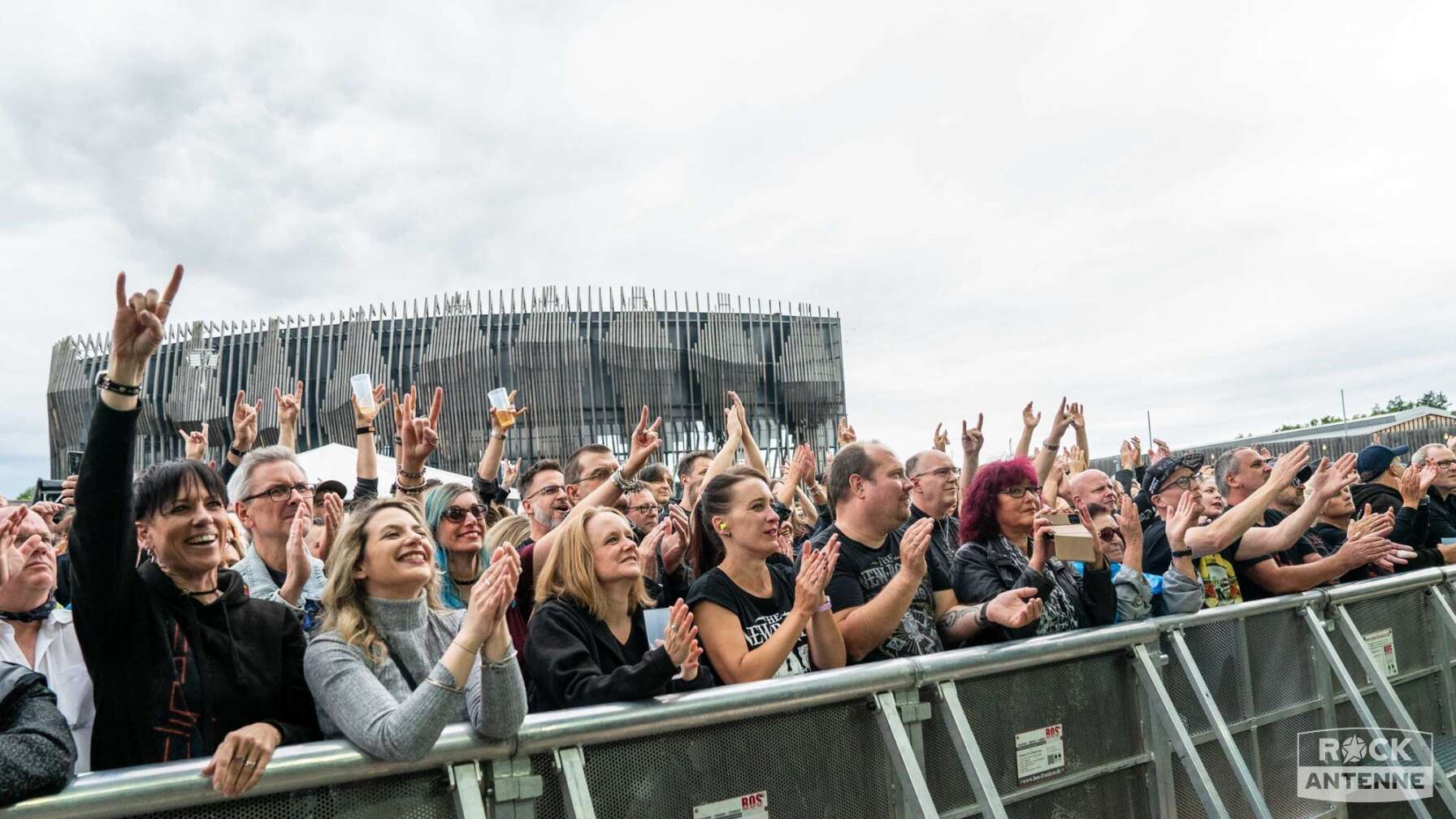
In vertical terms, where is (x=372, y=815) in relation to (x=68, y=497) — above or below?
below

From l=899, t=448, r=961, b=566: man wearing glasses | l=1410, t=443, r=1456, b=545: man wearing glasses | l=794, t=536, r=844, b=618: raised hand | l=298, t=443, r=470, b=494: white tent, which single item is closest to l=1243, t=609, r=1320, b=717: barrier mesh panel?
l=899, t=448, r=961, b=566: man wearing glasses

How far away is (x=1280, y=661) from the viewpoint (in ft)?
14.5

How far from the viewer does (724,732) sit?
2.78 meters

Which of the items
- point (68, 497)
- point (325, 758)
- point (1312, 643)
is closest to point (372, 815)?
point (325, 758)

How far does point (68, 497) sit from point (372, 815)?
351 cm

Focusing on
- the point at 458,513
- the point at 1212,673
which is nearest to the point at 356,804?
the point at 458,513

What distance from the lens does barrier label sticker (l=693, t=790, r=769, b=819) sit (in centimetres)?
270

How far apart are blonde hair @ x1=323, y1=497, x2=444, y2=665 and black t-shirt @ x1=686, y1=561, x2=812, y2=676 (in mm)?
824

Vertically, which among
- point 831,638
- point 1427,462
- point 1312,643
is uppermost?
point 1427,462

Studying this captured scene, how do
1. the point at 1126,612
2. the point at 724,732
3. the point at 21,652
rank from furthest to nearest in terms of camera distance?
the point at 1126,612
the point at 724,732
the point at 21,652

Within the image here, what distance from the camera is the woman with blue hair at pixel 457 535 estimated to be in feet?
13.2

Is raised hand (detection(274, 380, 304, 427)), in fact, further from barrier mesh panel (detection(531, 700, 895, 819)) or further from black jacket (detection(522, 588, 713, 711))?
barrier mesh panel (detection(531, 700, 895, 819))

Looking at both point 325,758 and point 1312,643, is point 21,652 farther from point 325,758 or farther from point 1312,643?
point 1312,643

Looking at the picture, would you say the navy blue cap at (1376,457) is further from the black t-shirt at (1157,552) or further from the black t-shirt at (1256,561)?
the black t-shirt at (1157,552)
